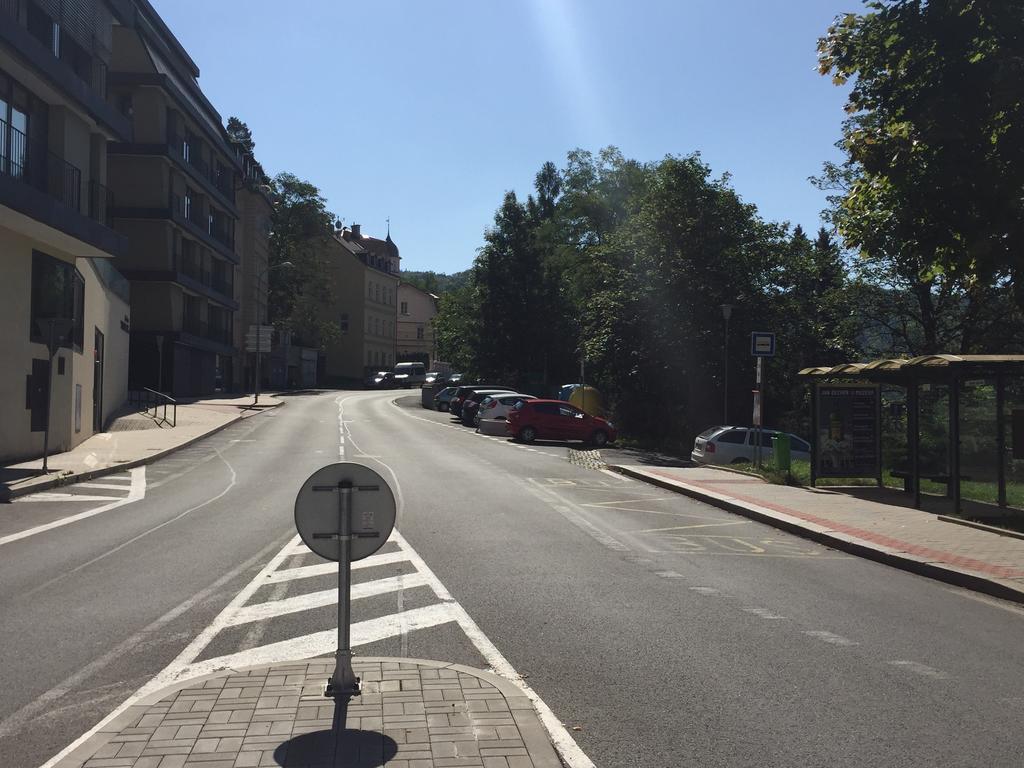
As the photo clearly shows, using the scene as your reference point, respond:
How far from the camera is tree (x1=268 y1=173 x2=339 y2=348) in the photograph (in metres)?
87.8

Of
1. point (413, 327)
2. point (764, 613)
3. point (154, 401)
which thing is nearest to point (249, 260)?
point (154, 401)

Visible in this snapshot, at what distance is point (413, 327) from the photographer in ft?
454

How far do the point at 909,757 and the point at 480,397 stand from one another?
136 ft

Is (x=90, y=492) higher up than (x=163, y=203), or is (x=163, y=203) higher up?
(x=163, y=203)

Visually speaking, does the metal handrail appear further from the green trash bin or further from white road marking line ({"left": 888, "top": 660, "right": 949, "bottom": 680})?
white road marking line ({"left": 888, "top": 660, "right": 949, "bottom": 680})

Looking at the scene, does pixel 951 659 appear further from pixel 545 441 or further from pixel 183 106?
pixel 183 106

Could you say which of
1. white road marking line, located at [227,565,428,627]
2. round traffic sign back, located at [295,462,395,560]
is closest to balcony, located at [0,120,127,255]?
white road marking line, located at [227,565,428,627]

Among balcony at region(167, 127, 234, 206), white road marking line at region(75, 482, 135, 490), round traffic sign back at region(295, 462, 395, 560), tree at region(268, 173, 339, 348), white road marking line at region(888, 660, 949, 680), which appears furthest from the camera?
tree at region(268, 173, 339, 348)

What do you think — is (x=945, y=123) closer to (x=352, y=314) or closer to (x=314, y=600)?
(x=314, y=600)

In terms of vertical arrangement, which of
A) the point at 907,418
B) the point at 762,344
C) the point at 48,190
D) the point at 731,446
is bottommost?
the point at 731,446

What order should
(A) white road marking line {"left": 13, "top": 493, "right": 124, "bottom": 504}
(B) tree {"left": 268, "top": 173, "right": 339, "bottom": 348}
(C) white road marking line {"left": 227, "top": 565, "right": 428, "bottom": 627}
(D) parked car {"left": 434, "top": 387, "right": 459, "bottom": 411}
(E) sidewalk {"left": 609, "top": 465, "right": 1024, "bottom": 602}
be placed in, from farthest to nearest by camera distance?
(B) tree {"left": 268, "top": 173, "right": 339, "bottom": 348} → (D) parked car {"left": 434, "top": 387, "right": 459, "bottom": 411} → (A) white road marking line {"left": 13, "top": 493, "right": 124, "bottom": 504} → (E) sidewalk {"left": 609, "top": 465, "right": 1024, "bottom": 602} → (C) white road marking line {"left": 227, "top": 565, "right": 428, "bottom": 627}

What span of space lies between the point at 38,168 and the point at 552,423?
18.6 metres

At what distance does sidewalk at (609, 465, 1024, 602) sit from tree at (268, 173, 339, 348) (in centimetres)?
7175

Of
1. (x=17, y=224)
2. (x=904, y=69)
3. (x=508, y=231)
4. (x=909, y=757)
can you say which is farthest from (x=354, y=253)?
(x=909, y=757)
